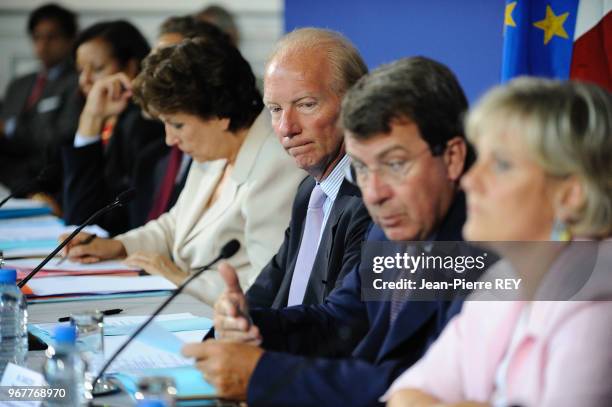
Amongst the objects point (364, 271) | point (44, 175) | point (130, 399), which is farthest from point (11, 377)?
point (44, 175)

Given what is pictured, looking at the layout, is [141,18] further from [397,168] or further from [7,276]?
[397,168]

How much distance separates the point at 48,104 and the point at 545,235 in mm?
5702

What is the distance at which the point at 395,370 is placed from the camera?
169cm

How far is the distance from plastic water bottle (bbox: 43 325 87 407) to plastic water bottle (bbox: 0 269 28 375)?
0.37 m

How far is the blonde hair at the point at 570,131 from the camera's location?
49.8 inches

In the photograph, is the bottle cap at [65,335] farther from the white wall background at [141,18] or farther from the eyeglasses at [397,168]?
the white wall background at [141,18]

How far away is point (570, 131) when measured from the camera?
1.27 meters


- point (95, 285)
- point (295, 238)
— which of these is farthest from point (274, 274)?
point (95, 285)

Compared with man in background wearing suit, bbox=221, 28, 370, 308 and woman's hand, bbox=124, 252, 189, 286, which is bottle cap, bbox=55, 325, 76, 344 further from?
woman's hand, bbox=124, 252, 189, 286

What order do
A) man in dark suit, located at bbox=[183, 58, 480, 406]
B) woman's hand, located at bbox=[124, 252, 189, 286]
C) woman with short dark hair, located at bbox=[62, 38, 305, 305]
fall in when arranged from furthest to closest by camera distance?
woman's hand, located at bbox=[124, 252, 189, 286] < woman with short dark hair, located at bbox=[62, 38, 305, 305] < man in dark suit, located at bbox=[183, 58, 480, 406]

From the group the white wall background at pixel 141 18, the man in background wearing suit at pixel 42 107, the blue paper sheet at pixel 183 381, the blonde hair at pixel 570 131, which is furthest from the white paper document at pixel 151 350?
the white wall background at pixel 141 18

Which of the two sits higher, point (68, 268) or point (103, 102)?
point (103, 102)

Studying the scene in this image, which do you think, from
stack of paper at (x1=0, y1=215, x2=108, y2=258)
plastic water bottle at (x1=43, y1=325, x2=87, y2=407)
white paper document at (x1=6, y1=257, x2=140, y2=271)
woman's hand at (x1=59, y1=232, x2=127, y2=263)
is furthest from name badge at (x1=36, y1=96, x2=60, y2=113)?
plastic water bottle at (x1=43, y1=325, x2=87, y2=407)

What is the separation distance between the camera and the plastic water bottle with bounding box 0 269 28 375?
2.11 meters
